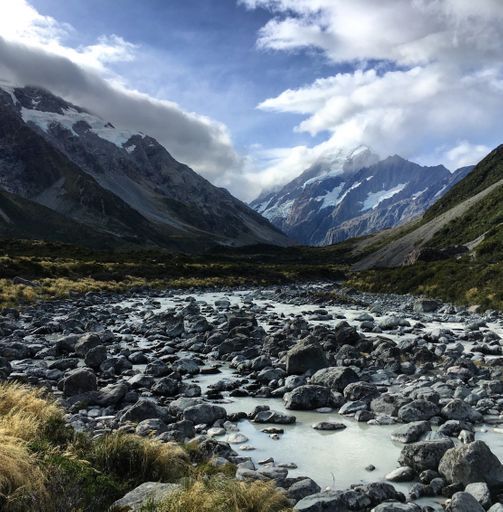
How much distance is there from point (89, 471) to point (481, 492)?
6.04m

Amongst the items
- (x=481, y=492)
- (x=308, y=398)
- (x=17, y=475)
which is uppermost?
(x=17, y=475)

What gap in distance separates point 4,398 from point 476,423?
10.6 m

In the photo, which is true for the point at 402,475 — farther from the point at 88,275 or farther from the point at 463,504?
the point at 88,275

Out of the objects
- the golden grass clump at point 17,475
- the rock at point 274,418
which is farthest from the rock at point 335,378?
the golden grass clump at point 17,475

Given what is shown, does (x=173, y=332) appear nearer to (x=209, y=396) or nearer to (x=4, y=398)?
(x=209, y=396)

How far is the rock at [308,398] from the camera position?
14.1 m

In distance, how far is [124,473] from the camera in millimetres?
7859

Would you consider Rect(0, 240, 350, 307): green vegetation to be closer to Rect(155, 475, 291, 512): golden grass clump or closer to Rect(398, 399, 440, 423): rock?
Rect(398, 399, 440, 423): rock

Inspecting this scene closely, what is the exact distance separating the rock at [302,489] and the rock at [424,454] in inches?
87.2

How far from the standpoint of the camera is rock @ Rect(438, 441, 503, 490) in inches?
336

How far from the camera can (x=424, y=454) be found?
9.50m

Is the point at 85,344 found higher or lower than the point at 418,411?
lower

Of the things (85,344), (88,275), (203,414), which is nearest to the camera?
(203,414)

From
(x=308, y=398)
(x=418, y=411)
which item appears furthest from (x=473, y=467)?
(x=308, y=398)
